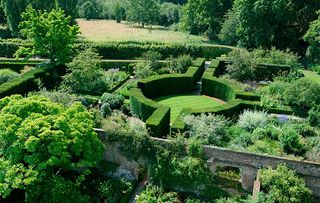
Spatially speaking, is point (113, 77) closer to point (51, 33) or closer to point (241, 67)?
point (51, 33)

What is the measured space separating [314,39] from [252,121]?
75.6ft

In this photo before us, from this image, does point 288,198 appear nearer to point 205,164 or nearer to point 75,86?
point 205,164

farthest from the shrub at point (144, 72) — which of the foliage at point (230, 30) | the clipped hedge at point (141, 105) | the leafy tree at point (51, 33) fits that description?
the foliage at point (230, 30)

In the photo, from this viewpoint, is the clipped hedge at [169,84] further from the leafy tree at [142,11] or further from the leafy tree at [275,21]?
the leafy tree at [142,11]

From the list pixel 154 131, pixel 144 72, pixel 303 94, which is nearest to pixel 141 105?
pixel 154 131

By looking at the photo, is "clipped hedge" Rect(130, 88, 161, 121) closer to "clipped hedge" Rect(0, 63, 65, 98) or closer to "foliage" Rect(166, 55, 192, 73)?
"clipped hedge" Rect(0, 63, 65, 98)

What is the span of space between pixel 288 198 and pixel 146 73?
67.8ft

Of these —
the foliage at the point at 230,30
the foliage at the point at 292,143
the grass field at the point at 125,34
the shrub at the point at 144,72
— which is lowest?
the foliage at the point at 292,143

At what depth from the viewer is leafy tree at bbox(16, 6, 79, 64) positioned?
33.1 meters

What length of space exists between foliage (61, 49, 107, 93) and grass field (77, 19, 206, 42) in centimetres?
2849

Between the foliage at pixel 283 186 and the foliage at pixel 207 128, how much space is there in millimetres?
4059

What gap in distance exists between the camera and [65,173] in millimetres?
19766

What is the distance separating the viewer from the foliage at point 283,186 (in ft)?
57.1

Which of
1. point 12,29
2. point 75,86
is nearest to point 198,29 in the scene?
point 12,29
